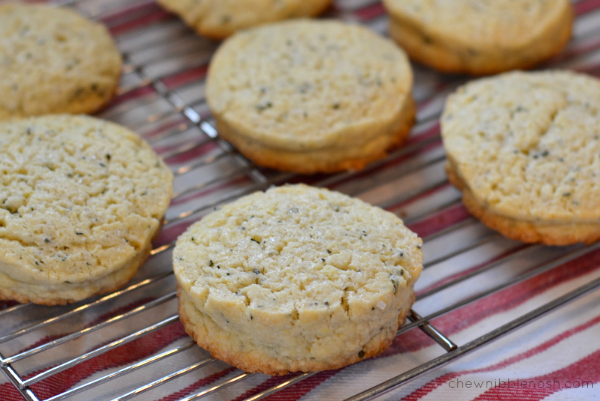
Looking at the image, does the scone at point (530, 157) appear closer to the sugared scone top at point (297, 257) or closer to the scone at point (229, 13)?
the sugared scone top at point (297, 257)

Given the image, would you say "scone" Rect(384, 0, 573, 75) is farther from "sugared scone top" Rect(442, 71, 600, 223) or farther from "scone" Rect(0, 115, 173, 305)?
"scone" Rect(0, 115, 173, 305)

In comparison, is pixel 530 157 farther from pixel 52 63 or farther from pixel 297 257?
pixel 52 63

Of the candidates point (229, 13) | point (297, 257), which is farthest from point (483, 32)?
point (297, 257)

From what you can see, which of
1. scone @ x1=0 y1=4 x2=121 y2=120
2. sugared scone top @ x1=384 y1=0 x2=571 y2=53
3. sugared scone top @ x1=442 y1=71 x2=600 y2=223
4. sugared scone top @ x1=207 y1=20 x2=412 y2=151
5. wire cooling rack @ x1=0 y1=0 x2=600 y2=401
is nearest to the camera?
wire cooling rack @ x1=0 y1=0 x2=600 y2=401

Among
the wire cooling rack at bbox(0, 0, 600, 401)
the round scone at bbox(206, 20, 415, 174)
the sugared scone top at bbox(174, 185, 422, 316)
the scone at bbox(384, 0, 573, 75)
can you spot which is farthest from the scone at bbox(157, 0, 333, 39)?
the sugared scone top at bbox(174, 185, 422, 316)

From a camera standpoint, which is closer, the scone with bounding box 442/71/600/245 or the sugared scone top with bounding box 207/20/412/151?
the scone with bounding box 442/71/600/245

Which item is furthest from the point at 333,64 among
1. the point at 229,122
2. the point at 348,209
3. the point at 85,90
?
the point at 85,90
